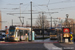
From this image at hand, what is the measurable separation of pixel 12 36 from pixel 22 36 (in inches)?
93.2

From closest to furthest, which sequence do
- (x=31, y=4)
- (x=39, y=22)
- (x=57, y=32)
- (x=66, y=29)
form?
(x=66, y=29) < (x=31, y=4) < (x=57, y=32) < (x=39, y=22)

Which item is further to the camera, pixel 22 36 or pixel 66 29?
pixel 22 36

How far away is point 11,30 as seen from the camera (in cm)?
3919

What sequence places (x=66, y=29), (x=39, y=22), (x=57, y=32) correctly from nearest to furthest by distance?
1. (x=66, y=29)
2. (x=57, y=32)
3. (x=39, y=22)

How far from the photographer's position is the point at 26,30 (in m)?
40.2

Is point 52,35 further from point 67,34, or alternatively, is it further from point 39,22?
point 39,22

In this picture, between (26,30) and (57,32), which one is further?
(57,32)

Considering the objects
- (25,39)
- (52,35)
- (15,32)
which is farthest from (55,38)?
(15,32)

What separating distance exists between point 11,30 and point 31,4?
283 inches

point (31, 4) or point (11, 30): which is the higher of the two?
point (31, 4)

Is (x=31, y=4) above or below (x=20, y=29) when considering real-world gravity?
above

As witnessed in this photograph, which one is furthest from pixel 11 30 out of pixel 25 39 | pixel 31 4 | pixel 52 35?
pixel 52 35

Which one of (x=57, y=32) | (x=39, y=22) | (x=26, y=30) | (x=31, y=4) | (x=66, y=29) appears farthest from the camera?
(x=39, y=22)

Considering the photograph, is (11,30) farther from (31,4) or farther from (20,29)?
(31,4)
